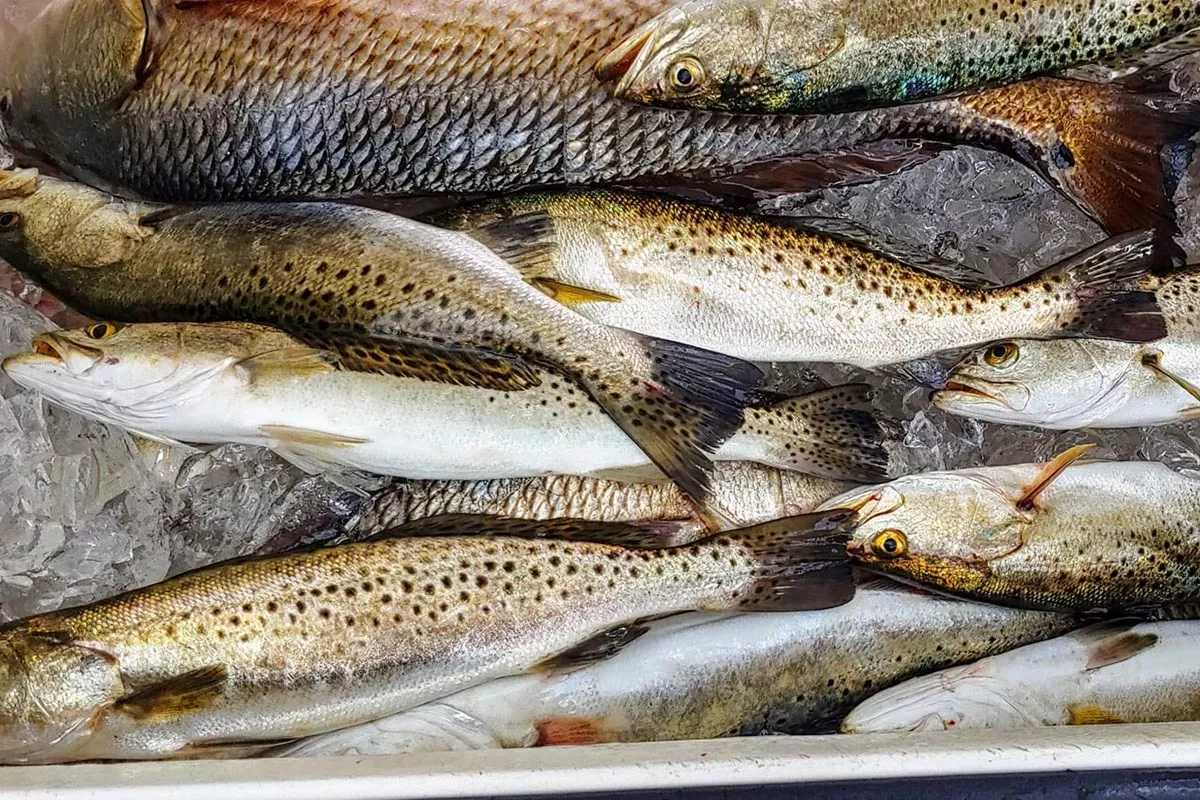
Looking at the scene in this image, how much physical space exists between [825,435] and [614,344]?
0.45 m

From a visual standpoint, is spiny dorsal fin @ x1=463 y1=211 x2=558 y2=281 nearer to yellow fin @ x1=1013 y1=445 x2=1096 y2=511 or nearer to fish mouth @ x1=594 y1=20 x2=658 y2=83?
fish mouth @ x1=594 y1=20 x2=658 y2=83

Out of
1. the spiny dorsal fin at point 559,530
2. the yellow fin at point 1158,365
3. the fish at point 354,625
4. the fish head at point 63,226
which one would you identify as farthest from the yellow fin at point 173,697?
the yellow fin at point 1158,365

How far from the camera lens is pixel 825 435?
1.73 meters

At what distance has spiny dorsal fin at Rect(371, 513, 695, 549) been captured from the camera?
1613 mm

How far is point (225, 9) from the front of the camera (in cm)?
166

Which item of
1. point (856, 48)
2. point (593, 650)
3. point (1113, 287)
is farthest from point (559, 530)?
point (1113, 287)

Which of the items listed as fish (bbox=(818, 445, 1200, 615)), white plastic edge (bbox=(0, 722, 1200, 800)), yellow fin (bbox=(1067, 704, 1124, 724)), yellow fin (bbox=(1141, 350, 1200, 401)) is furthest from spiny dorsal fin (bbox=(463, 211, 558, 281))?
yellow fin (bbox=(1067, 704, 1124, 724))

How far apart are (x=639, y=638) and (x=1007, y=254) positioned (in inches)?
42.0

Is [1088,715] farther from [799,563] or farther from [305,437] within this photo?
[305,437]

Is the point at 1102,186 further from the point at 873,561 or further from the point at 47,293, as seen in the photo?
the point at 47,293

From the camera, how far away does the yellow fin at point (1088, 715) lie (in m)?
1.65

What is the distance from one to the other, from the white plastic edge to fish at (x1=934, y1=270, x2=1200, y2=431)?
22.1 inches

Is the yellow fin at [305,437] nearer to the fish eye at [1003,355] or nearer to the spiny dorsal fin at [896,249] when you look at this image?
the spiny dorsal fin at [896,249]

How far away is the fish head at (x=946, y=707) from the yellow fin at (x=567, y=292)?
0.87 meters
